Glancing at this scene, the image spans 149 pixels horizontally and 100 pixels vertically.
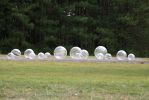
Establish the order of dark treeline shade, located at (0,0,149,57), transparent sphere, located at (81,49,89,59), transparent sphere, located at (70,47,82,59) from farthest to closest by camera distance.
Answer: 1. dark treeline shade, located at (0,0,149,57)
2. transparent sphere, located at (81,49,89,59)
3. transparent sphere, located at (70,47,82,59)

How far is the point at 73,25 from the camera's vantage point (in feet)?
136

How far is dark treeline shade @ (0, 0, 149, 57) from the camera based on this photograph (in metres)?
39.7

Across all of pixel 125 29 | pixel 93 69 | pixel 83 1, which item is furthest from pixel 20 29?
pixel 93 69

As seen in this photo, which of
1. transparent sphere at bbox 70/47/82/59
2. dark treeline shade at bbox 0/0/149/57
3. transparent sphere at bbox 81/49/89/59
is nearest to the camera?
transparent sphere at bbox 70/47/82/59

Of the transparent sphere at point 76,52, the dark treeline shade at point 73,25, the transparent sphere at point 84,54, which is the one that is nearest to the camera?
the transparent sphere at point 76,52

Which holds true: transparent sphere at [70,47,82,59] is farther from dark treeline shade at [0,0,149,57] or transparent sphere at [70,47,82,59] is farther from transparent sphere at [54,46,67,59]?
dark treeline shade at [0,0,149,57]

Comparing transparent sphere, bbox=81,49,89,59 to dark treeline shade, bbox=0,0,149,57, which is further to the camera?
dark treeline shade, bbox=0,0,149,57

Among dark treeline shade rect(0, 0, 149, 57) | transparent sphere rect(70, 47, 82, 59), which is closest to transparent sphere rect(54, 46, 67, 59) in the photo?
transparent sphere rect(70, 47, 82, 59)

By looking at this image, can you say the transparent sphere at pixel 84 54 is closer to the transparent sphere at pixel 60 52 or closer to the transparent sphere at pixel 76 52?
the transparent sphere at pixel 76 52

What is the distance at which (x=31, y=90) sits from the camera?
1091 centimetres

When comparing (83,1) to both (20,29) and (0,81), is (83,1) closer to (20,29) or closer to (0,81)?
(20,29)

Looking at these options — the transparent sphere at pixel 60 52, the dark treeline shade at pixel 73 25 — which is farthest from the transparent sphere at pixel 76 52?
the dark treeline shade at pixel 73 25

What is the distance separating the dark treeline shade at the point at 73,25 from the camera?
130ft

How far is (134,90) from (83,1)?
103 ft
